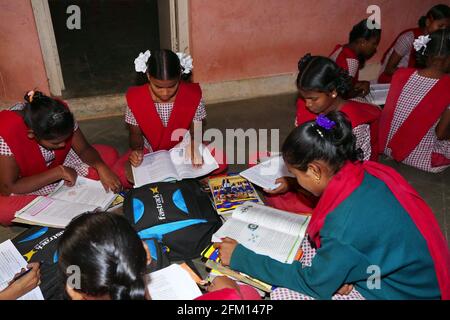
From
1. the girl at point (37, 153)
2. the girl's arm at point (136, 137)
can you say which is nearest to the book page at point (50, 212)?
the girl at point (37, 153)

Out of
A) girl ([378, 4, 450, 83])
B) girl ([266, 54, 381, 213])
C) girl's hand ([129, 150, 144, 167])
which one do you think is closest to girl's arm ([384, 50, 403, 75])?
girl ([378, 4, 450, 83])

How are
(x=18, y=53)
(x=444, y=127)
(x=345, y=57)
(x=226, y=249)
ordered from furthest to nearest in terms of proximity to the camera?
(x=18, y=53) → (x=345, y=57) → (x=444, y=127) → (x=226, y=249)

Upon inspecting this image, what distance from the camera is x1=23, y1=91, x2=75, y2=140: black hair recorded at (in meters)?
1.85

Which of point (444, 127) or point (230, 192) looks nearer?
point (230, 192)

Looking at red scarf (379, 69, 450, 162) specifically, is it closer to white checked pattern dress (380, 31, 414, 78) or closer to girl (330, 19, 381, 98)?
girl (330, 19, 381, 98)

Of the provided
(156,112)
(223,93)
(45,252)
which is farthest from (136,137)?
(223,93)

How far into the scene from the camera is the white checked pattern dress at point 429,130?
271cm

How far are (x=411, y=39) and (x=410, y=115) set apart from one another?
1.06 m

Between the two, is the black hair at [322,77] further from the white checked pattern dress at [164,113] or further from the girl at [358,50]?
the girl at [358,50]

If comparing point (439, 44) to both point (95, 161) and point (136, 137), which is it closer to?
point (136, 137)

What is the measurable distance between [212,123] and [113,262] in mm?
2606

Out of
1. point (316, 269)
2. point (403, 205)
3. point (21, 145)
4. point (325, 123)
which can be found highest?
point (325, 123)

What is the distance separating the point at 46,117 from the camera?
1.84 m

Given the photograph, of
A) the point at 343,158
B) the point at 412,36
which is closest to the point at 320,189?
the point at 343,158
